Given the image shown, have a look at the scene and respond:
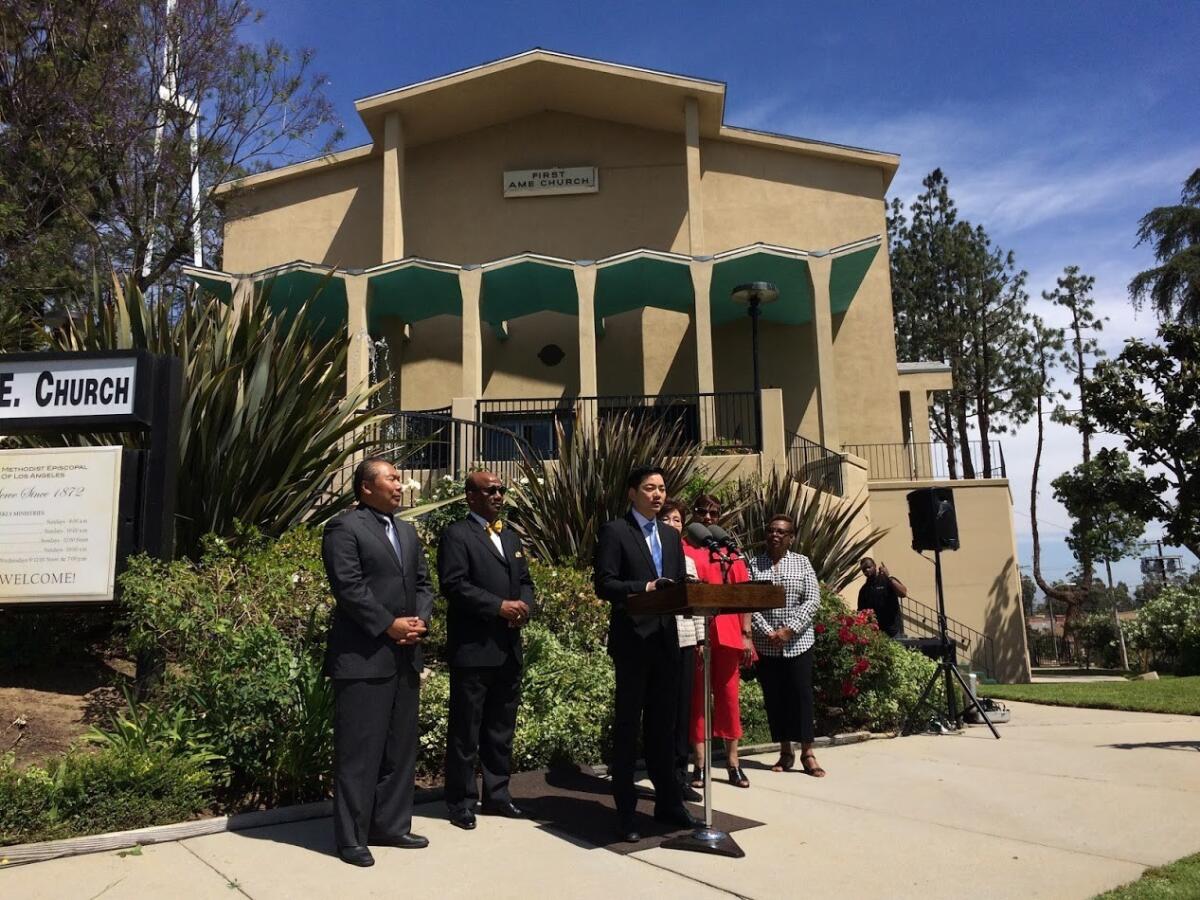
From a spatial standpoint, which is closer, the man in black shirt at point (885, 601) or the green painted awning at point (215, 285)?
the man in black shirt at point (885, 601)

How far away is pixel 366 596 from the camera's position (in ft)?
13.5

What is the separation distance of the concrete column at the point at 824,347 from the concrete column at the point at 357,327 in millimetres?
8460

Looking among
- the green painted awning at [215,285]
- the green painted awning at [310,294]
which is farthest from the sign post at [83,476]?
the green painted awning at [215,285]

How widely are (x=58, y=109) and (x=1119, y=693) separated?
19.7 meters

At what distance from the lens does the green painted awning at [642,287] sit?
17.4m

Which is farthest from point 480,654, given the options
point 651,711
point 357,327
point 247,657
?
point 357,327

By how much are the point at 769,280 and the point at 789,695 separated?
13.2 meters

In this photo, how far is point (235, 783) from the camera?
4.93 meters

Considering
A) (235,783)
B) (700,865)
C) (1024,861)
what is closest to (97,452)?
(235,783)

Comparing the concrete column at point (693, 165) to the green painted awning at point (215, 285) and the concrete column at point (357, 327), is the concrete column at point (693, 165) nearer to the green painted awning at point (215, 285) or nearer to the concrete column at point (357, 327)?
the concrete column at point (357, 327)

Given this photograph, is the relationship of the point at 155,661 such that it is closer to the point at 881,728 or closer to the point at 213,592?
the point at 213,592

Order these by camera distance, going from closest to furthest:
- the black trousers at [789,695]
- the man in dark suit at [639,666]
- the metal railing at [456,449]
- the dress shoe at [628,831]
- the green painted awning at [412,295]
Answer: the dress shoe at [628,831] < the man in dark suit at [639,666] < the black trousers at [789,695] < the metal railing at [456,449] < the green painted awning at [412,295]

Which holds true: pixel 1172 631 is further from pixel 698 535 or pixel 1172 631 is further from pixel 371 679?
pixel 371 679

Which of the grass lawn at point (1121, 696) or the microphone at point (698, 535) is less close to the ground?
the microphone at point (698, 535)
